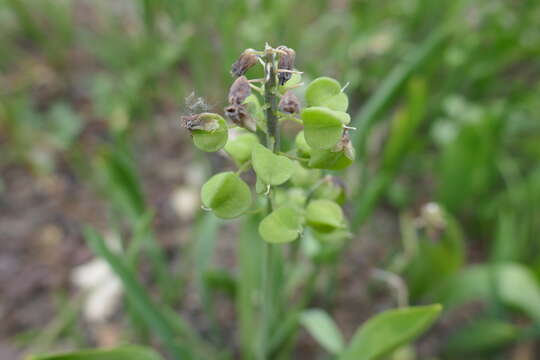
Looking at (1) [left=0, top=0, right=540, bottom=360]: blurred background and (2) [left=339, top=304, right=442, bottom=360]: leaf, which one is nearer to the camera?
(2) [left=339, top=304, right=442, bottom=360]: leaf

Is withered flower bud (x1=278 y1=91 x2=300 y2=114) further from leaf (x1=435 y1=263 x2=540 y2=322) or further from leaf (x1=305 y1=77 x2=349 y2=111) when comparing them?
leaf (x1=435 y1=263 x2=540 y2=322)

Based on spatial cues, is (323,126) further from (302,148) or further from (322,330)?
(322,330)

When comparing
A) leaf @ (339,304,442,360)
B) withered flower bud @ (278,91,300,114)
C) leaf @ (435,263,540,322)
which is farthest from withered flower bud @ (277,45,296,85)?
leaf @ (435,263,540,322)

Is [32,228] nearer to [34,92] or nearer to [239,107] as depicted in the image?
[34,92]

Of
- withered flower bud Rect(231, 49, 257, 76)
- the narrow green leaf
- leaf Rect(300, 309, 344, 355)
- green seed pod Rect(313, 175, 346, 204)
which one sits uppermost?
the narrow green leaf

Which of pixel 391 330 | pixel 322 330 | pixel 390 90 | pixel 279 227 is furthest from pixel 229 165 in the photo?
pixel 279 227

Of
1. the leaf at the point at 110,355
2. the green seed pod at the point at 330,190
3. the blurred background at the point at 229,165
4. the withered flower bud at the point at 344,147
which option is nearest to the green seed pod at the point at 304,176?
→ the green seed pod at the point at 330,190

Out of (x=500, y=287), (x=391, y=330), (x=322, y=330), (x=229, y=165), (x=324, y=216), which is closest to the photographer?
(x=324, y=216)
